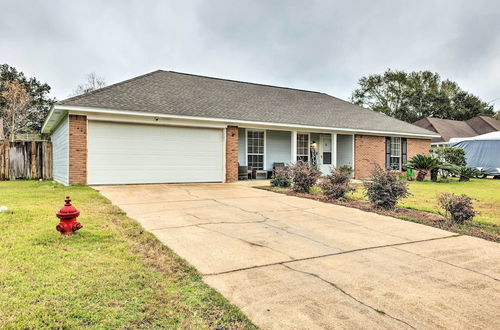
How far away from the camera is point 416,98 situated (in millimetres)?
43062

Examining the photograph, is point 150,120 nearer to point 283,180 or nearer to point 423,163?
point 283,180

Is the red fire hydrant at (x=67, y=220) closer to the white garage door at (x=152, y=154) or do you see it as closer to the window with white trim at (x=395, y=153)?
the white garage door at (x=152, y=154)

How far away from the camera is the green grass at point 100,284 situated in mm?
2232

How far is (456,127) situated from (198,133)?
31636 mm

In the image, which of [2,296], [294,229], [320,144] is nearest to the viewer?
[2,296]

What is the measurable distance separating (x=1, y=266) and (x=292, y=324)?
2894 mm

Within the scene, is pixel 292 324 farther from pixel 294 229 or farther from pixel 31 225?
pixel 31 225

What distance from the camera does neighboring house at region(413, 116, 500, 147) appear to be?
30.7 m

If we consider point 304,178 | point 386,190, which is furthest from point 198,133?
point 386,190

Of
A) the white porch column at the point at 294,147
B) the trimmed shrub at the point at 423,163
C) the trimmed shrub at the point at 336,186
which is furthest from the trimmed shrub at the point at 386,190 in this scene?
the trimmed shrub at the point at 423,163

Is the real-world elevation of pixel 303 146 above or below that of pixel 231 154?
above

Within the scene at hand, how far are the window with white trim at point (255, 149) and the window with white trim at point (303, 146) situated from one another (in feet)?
7.31

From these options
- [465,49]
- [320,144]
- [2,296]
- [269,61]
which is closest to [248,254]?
[2,296]

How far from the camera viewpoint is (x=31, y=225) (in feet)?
16.0
